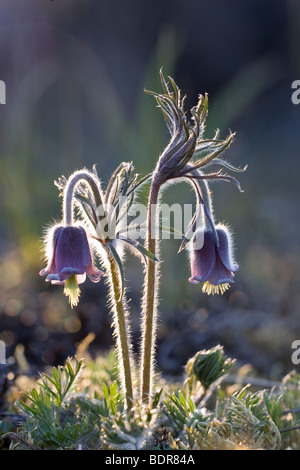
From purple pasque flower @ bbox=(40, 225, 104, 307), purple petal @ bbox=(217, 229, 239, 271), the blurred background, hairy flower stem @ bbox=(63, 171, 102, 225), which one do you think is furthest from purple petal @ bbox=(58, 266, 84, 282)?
the blurred background

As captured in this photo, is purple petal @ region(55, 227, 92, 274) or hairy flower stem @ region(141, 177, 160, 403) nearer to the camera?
purple petal @ region(55, 227, 92, 274)

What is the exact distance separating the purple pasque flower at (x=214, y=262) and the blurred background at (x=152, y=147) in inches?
42.2

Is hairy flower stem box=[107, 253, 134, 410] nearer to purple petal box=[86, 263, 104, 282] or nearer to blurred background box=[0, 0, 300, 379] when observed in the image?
purple petal box=[86, 263, 104, 282]

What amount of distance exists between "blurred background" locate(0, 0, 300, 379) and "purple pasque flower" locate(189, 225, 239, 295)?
3.52 ft

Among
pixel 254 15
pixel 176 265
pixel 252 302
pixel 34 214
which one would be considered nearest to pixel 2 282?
pixel 34 214

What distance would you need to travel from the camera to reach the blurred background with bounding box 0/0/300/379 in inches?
115

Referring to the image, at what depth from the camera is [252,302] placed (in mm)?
3287

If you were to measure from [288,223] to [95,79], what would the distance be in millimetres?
2642

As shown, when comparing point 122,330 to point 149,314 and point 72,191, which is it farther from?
point 72,191

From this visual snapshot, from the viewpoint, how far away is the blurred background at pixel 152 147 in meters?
2.92

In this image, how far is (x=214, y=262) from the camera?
1506 mm

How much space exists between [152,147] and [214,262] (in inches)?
79.7

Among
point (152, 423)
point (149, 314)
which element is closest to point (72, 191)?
point (149, 314)

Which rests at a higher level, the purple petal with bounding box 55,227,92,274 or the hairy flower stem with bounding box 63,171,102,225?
the hairy flower stem with bounding box 63,171,102,225
